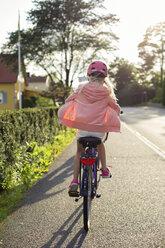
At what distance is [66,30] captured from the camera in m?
27.4

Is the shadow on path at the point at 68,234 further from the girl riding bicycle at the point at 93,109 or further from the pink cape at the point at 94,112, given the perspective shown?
the pink cape at the point at 94,112

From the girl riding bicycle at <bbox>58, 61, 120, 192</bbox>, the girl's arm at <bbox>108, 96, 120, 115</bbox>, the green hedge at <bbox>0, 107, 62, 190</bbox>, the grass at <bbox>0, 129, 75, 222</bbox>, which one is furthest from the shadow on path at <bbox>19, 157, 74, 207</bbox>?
the girl's arm at <bbox>108, 96, 120, 115</bbox>

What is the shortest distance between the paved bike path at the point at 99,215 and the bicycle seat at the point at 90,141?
99cm

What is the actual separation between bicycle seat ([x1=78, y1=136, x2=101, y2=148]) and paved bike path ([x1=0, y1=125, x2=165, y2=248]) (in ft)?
3.26

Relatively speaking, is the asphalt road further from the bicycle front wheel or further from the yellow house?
the yellow house

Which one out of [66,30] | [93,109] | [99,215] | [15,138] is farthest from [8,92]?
[93,109]

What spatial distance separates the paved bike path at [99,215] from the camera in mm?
3568

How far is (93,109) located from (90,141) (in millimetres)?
411

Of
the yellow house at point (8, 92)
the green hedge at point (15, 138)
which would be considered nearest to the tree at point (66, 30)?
the yellow house at point (8, 92)

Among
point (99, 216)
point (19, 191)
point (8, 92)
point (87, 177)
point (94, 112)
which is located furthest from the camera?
point (8, 92)

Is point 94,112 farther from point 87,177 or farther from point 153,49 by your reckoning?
point 153,49

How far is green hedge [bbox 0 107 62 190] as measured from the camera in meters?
5.37

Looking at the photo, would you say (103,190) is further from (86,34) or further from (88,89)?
(86,34)

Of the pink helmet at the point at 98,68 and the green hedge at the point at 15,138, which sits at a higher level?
the pink helmet at the point at 98,68
